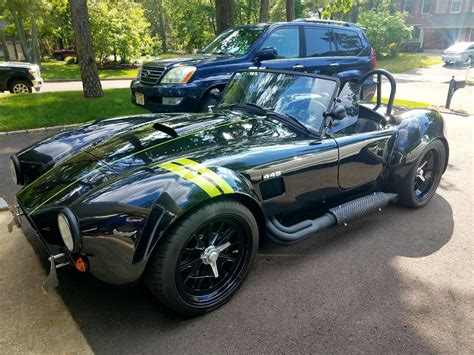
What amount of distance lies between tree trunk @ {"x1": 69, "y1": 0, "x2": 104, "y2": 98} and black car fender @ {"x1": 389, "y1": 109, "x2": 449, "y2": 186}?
7.57 m

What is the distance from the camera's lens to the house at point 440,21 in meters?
37.2

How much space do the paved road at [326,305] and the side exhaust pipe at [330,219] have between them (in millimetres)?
296

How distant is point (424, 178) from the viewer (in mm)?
4344

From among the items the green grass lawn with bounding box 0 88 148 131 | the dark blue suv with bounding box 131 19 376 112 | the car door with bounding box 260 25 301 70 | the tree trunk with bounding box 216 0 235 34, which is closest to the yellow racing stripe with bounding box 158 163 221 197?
the dark blue suv with bounding box 131 19 376 112

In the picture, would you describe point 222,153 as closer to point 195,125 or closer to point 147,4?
point 195,125

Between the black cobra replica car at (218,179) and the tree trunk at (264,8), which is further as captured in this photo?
the tree trunk at (264,8)

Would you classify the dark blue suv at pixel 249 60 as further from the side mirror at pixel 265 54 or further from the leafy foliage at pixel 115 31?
the leafy foliage at pixel 115 31

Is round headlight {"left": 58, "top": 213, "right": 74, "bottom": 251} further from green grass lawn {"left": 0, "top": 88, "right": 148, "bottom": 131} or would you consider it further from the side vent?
green grass lawn {"left": 0, "top": 88, "right": 148, "bottom": 131}

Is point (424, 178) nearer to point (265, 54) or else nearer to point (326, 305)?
point (326, 305)

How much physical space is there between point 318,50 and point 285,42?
2.54 feet

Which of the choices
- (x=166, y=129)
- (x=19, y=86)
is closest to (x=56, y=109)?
(x=19, y=86)

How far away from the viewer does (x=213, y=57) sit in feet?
22.0

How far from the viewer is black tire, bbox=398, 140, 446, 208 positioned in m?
3.99

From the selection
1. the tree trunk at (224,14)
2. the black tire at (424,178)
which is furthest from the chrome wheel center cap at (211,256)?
the tree trunk at (224,14)
